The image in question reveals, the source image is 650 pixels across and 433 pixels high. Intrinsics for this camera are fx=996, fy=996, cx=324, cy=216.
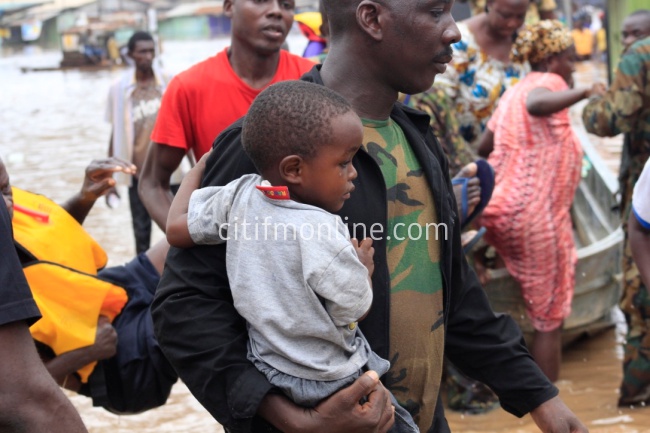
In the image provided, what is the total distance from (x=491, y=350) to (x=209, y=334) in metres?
0.84

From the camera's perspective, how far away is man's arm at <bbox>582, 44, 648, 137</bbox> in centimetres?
478

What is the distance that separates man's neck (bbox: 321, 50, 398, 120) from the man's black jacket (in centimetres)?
6

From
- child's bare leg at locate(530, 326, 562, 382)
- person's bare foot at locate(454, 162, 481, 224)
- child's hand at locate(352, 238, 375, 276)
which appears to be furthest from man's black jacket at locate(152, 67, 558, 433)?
child's bare leg at locate(530, 326, 562, 382)

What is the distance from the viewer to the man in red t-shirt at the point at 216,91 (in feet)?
13.5

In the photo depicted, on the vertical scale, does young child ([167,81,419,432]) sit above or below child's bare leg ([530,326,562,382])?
above

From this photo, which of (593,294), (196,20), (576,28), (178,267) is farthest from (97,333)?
(196,20)

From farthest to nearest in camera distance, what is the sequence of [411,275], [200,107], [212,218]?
[200,107] → [411,275] → [212,218]

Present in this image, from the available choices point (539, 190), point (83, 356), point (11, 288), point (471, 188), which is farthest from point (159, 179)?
point (11, 288)

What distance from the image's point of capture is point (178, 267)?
7.10 feet

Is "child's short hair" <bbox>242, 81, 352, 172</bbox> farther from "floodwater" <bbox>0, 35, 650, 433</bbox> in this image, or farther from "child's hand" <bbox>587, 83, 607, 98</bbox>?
"child's hand" <bbox>587, 83, 607, 98</bbox>

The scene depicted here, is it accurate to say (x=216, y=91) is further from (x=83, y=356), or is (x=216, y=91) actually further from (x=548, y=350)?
(x=548, y=350)

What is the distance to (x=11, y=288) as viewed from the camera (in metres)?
2.04

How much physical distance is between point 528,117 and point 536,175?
1.00ft

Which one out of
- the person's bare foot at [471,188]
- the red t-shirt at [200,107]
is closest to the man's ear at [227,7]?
the red t-shirt at [200,107]
